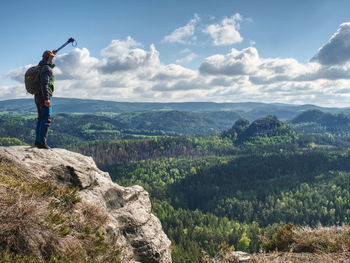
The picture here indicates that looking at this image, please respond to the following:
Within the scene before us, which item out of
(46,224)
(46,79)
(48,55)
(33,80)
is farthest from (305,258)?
(48,55)

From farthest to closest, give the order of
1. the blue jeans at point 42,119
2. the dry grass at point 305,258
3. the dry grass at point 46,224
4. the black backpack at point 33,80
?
the blue jeans at point 42,119
the black backpack at point 33,80
the dry grass at point 305,258
the dry grass at point 46,224

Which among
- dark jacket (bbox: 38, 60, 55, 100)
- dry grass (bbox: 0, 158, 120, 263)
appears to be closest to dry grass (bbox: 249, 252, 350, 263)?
dry grass (bbox: 0, 158, 120, 263)

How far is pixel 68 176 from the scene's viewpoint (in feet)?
48.3

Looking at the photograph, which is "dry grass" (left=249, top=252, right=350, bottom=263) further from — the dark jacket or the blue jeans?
the dark jacket

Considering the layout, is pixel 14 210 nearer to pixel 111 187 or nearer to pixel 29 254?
pixel 29 254

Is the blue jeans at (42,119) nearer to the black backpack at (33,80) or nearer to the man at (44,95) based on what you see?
the man at (44,95)

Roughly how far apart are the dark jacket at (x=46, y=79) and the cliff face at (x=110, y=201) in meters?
3.80

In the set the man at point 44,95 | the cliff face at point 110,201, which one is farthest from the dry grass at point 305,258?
the man at point 44,95

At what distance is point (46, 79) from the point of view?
651 inches

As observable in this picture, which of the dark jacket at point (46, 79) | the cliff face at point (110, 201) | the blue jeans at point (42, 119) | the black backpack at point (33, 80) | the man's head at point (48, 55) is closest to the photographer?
the cliff face at point (110, 201)

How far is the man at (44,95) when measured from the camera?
54.4 feet

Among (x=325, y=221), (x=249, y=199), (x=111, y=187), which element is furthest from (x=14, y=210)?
(x=249, y=199)

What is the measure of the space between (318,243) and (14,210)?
58.9 ft

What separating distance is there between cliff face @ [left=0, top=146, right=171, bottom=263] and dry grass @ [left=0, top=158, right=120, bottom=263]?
50cm
